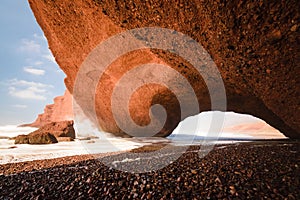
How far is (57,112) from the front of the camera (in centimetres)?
2730

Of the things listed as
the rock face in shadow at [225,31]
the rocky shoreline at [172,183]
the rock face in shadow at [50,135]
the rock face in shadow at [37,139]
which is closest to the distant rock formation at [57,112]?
the rock face in shadow at [50,135]

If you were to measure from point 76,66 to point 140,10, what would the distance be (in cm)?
650

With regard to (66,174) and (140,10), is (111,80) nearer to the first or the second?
(140,10)

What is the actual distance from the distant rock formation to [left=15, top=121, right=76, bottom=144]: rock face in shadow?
Answer: 668 inches

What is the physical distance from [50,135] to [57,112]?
22994mm

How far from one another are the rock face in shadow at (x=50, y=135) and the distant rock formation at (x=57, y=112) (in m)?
17.0

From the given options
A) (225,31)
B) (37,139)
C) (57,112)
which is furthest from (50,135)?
(57,112)

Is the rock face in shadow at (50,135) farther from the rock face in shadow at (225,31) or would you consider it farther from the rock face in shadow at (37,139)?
the rock face in shadow at (225,31)

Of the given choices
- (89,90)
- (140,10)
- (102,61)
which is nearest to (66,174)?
(140,10)

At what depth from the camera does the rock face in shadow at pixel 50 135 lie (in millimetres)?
6741

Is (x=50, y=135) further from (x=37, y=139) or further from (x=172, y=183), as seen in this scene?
(x=172, y=183)

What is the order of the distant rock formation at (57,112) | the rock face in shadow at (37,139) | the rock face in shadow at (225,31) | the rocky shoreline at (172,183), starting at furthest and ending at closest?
1. the distant rock formation at (57,112)
2. the rock face in shadow at (37,139)
3. the rock face in shadow at (225,31)
4. the rocky shoreline at (172,183)

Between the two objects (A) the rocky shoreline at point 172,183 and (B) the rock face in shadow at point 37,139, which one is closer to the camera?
(A) the rocky shoreline at point 172,183

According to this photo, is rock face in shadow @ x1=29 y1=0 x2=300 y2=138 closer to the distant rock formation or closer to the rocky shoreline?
the rocky shoreline
